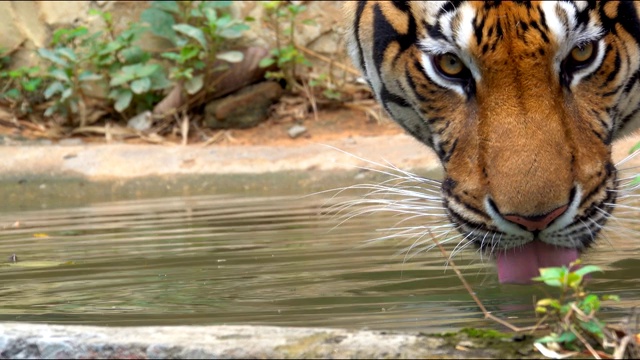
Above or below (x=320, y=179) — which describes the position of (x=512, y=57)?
above

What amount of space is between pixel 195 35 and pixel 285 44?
1.06 meters

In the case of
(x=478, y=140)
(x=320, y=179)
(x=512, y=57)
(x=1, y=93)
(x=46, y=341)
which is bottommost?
(x=1, y=93)

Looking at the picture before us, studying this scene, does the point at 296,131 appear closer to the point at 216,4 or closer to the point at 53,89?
the point at 216,4

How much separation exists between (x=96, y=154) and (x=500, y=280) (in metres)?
5.16


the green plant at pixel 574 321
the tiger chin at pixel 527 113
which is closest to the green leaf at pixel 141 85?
the tiger chin at pixel 527 113

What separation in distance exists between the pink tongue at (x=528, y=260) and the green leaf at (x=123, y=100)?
607cm

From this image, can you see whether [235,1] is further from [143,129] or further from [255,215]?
[255,215]

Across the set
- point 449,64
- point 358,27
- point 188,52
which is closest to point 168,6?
point 188,52

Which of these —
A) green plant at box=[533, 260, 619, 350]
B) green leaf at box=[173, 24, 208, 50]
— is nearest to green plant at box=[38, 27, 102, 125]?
green leaf at box=[173, 24, 208, 50]

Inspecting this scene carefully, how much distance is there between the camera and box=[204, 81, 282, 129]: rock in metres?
8.52

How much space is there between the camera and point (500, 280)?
106 inches

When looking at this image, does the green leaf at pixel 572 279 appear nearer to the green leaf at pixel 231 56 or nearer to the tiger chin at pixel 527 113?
the tiger chin at pixel 527 113

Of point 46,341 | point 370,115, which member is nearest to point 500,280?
point 46,341

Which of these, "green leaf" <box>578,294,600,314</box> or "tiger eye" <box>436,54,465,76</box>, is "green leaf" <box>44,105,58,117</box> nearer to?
"tiger eye" <box>436,54,465,76</box>
